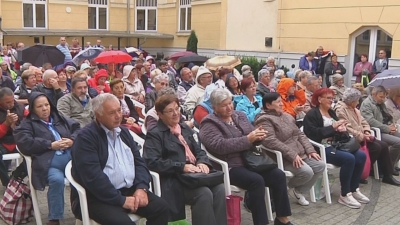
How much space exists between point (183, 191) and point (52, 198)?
1.20 metres

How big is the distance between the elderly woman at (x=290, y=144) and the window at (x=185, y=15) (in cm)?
1792

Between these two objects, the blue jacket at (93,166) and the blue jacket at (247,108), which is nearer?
the blue jacket at (93,166)

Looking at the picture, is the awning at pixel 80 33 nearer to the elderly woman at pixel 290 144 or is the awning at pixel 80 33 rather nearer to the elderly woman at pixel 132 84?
the elderly woman at pixel 132 84

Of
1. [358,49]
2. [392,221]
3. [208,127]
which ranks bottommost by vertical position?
[392,221]

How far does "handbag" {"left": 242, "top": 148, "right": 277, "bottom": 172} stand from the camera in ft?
15.0

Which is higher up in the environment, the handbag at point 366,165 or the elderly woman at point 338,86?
the elderly woman at point 338,86

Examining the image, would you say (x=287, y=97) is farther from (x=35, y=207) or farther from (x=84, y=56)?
(x=84, y=56)

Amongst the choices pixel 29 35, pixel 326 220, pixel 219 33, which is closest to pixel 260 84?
pixel 326 220

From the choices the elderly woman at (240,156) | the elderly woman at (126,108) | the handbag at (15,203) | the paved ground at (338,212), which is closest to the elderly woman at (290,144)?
the paved ground at (338,212)

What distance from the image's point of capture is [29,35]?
2000cm

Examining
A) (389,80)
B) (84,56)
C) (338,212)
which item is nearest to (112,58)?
(84,56)

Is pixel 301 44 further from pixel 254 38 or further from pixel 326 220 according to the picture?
pixel 326 220

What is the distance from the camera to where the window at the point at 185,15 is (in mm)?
22578

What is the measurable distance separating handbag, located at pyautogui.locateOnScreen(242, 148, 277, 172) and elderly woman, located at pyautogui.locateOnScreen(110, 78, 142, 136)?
165cm
